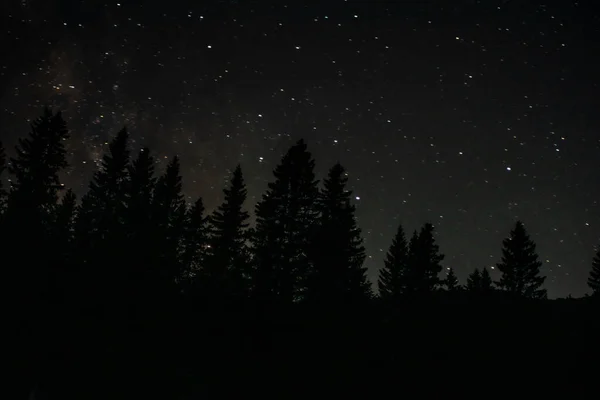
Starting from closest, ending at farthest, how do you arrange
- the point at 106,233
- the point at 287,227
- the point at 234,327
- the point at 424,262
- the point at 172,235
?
the point at 234,327 → the point at 106,233 → the point at 287,227 → the point at 172,235 → the point at 424,262

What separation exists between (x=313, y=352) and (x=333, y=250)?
12.8 metres

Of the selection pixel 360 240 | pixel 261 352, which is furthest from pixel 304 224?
pixel 261 352

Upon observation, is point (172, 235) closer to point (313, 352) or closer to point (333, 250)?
point (333, 250)

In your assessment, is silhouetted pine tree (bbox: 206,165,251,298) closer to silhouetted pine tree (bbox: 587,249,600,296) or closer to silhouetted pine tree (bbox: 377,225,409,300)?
silhouetted pine tree (bbox: 377,225,409,300)

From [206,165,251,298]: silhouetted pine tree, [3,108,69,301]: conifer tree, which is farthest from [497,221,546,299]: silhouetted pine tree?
[3,108,69,301]: conifer tree

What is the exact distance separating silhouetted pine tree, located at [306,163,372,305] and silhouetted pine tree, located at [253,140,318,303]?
30.0 inches

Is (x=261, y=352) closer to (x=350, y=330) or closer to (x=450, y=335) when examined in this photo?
(x=350, y=330)

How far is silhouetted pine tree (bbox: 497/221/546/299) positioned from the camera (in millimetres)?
47344

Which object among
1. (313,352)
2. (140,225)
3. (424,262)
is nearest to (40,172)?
(140,225)

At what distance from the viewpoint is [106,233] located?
2684 centimetres

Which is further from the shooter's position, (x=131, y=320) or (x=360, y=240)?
(x=360, y=240)

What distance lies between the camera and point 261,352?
1658 centimetres

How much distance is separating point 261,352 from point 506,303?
10.1 m

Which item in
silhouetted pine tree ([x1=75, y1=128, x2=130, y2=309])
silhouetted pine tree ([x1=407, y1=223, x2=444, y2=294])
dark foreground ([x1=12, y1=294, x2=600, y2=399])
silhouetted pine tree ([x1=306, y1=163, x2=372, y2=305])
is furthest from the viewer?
silhouetted pine tree ([x1=407, y1=223, x2=444, y2=294])
